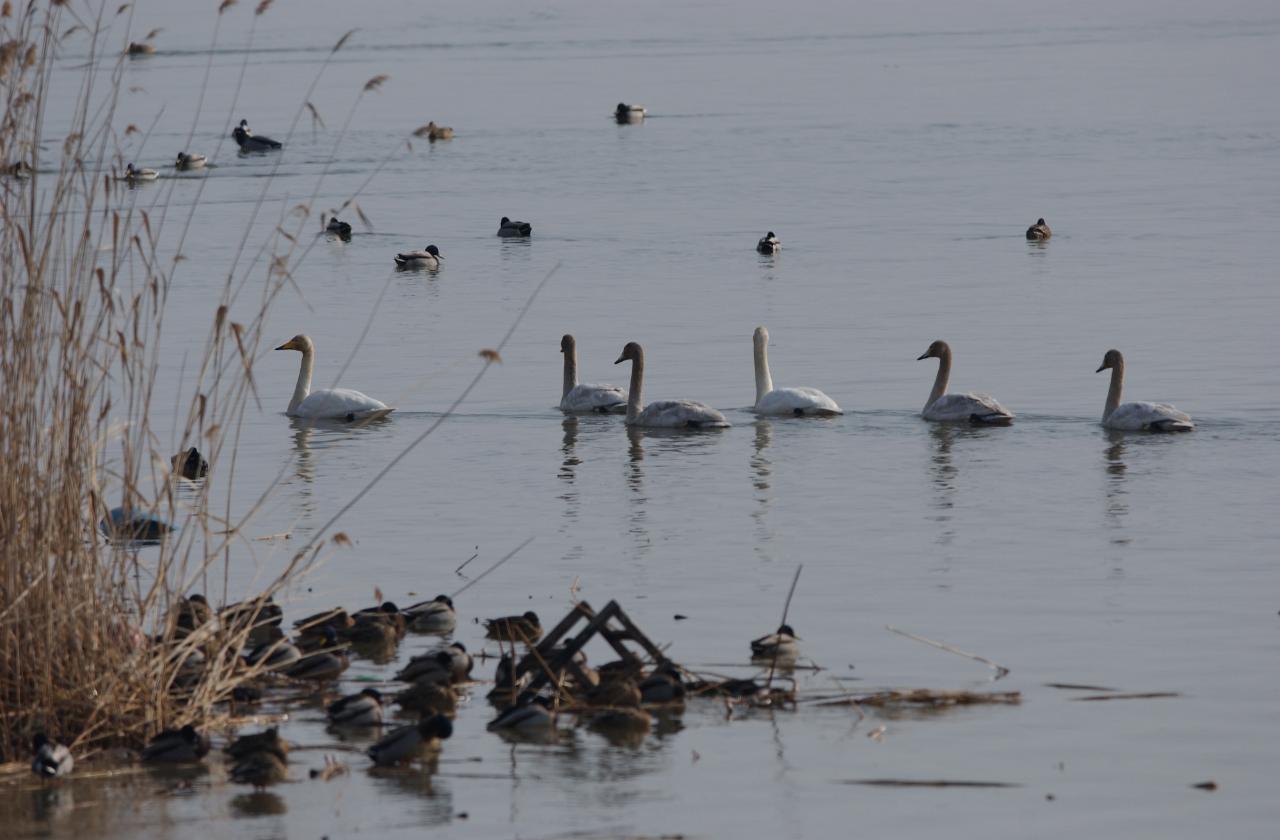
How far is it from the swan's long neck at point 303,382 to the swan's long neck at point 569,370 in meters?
2.52

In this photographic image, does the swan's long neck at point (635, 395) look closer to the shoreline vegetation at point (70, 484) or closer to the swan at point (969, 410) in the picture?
the swan at point (969, 410)

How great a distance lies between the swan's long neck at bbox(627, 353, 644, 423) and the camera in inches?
749

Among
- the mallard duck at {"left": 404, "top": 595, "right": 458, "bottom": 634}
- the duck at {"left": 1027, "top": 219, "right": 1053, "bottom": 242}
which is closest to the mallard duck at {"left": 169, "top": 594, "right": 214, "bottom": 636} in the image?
the mallard duck at {"left": 404, "top": 595, "right": 458, "bottom": 634}

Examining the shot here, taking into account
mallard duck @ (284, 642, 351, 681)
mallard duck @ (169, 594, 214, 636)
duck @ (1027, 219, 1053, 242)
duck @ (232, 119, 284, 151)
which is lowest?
mallard duck @ (284, 642, 351, 681)

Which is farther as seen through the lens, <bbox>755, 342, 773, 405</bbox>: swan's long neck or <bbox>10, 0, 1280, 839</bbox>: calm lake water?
<bbox>755, 342, 773, 405</bbox>: swan's long neck

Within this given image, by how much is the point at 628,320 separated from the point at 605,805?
17.3 metres

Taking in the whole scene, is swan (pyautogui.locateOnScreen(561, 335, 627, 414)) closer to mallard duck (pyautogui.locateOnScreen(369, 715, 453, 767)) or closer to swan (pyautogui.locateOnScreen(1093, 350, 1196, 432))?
swan (pyautogui.locateOnScreen(1093, 350, 1196, 432))

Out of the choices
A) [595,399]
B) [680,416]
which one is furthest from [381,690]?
[595,399]

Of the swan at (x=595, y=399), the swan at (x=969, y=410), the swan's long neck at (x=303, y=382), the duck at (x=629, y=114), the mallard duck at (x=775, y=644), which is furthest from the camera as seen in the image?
the duck at (x=629, y=114)

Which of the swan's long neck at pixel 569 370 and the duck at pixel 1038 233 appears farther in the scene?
the duck at pixel 1038 233

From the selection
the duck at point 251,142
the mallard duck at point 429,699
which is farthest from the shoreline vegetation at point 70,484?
the duck at point 251,142

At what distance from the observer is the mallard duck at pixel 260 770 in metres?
7.75

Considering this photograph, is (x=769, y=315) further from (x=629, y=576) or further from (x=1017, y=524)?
(x=629, y=576)

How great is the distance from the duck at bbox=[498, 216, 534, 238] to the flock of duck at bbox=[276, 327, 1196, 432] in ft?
42.5
